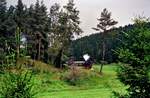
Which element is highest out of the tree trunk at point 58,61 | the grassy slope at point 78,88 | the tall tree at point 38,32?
the tall tree at point 38,32

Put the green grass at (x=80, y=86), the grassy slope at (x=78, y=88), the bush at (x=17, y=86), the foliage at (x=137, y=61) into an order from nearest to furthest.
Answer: the bush at (x=17, y=86), the foliage at (x=137, y=61), the grassy slope at (x=78, y=88), the green grass at (x=80, y=86)

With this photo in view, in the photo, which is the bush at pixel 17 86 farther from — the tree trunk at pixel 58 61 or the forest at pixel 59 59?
the tree trunk at pixel 58 61

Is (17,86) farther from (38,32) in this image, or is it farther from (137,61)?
(38,32)

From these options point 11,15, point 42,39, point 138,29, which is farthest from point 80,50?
point 138,29

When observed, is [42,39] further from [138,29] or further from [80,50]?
[80,50]

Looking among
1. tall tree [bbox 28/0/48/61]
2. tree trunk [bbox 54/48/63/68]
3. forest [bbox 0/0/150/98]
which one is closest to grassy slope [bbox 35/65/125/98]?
forest [bbox 0/0/150/98]

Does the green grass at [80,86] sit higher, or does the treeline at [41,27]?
the treeline at [41,27]

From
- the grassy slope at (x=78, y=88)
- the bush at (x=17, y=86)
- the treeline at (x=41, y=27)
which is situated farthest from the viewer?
the treeline at (x=41, y=27)

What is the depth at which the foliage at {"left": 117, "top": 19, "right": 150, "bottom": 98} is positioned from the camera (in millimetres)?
22375

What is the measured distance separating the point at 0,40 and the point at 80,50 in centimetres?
12044

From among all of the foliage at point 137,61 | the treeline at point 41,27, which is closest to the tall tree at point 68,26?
the treeline at point 41,27

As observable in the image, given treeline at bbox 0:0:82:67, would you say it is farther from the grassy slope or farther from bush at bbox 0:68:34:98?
bush at bbox 0:68:34:98

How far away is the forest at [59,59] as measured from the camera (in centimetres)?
1783

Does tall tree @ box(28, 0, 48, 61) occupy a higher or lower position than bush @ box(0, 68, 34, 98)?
higher
